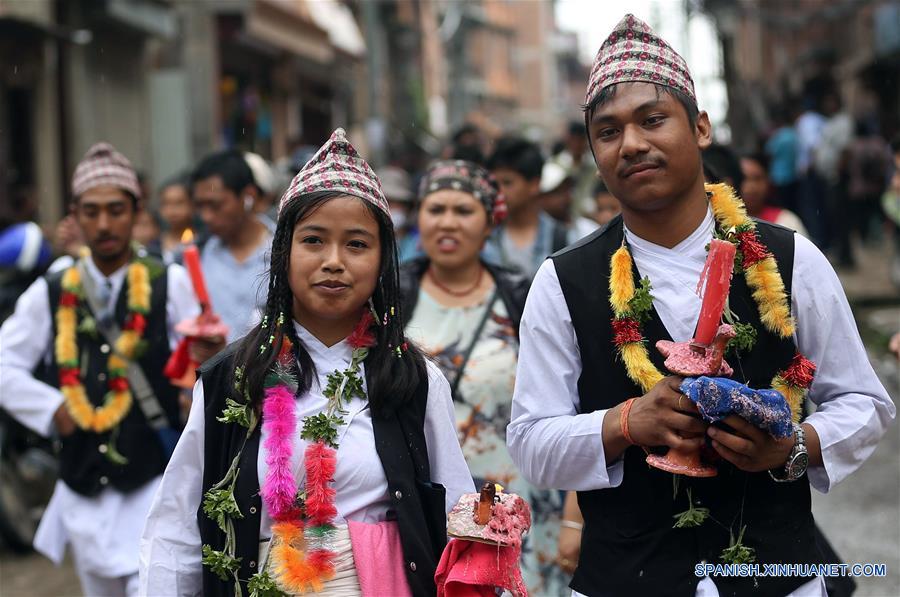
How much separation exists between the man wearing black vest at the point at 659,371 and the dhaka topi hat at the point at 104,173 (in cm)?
300

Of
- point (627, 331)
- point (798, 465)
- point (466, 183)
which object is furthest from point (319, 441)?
point (466, 183)

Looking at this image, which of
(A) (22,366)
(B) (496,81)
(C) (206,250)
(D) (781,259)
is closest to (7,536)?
(C) (206,250)

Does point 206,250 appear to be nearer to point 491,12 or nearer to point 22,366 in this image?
point 22,366

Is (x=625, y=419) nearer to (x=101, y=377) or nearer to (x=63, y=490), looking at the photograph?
(x=101, y=377)

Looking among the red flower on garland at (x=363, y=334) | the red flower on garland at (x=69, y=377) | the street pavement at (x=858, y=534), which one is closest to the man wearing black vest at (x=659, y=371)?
the red flower on garland at (x=363, y=334)

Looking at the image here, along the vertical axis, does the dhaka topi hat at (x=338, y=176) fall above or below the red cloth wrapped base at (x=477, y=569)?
above

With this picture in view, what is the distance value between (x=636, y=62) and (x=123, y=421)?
10.4ft

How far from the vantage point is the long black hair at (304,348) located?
3754 mm

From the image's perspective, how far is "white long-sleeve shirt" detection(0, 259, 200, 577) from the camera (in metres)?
5.66

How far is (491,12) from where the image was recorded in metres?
95.6

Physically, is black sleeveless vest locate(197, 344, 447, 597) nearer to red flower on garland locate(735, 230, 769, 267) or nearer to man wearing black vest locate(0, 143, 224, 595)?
red flower on garland locate(735, 230, 769, 267)

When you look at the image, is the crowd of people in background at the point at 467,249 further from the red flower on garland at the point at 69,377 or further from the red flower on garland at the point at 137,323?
the red flower on garland at the point at 69,377

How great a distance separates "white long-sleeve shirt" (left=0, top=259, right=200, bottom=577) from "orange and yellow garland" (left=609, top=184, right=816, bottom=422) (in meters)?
2.92

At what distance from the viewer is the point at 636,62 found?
3555 millimetres
